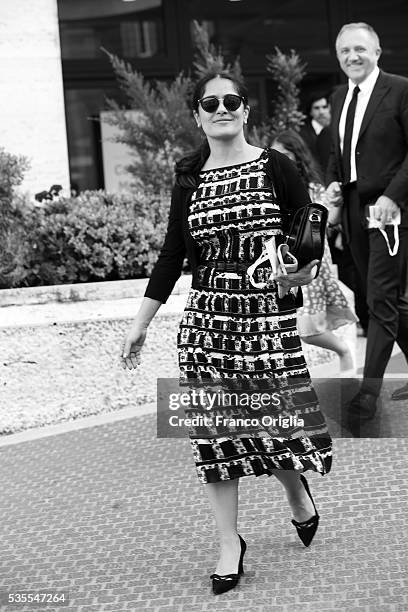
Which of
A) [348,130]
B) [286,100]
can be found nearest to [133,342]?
[348,130]

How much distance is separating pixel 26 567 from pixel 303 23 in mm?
8562

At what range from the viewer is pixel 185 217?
4340 mm

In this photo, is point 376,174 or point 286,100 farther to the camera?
point 286,100

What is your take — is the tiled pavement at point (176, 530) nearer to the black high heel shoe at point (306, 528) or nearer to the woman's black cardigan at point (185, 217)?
the black high heel shoe at point (306, 528)

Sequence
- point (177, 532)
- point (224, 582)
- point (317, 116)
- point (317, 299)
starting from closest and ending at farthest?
1. point (224, 582)
2. point (177, 532)
3. point (317, 299)
4. point (317, 116)

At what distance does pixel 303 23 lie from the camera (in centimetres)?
1187

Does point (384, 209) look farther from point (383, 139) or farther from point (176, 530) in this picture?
point (176, 530)

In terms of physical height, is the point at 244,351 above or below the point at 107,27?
below

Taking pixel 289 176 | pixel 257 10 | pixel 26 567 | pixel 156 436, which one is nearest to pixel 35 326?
pixel 156 436

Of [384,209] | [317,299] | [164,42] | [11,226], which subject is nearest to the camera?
[384,209]

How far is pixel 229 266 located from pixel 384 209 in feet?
6.96

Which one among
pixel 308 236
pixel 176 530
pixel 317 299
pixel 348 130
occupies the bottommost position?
pixel 176 530

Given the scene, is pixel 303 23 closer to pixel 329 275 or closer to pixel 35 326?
pixel 329 275

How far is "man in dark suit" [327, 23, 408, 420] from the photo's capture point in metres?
6.29
